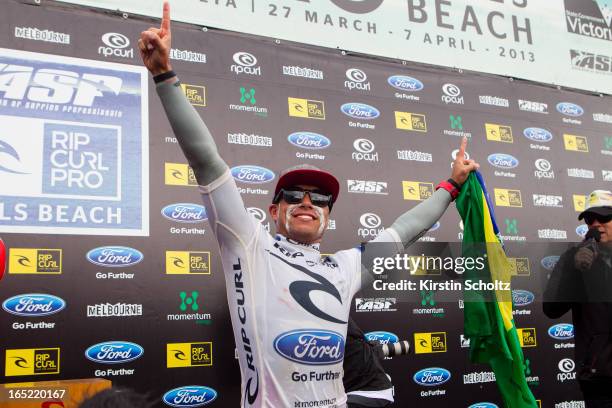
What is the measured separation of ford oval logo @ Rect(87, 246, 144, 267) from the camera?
3352 millimetres

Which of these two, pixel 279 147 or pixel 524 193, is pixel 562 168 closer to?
pixel 524 193

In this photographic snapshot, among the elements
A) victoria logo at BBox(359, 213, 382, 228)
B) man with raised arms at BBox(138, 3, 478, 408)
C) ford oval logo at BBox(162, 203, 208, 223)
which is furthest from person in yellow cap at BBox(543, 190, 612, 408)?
ford oval logo at BBox(162, 203, 208, 223)

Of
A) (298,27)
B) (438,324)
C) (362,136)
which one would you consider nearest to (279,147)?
(362,136)

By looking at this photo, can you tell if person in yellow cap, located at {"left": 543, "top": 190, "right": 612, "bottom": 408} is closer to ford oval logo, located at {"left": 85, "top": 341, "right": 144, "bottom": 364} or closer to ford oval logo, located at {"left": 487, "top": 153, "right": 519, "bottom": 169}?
ford oval logo, located at {"left": 487, "top": 153, "right": 519, "bottom": 169}

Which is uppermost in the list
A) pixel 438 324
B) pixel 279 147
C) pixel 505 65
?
pixel 505 65

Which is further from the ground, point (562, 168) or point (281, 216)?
point (562, 168)

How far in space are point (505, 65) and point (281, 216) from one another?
3678 millimetres

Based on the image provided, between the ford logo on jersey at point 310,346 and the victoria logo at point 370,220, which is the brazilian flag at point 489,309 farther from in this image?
the victoria logo at point 370,220

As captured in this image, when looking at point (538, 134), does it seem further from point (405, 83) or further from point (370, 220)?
point (370, 220)

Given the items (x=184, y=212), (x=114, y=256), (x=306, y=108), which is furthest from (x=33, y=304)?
(x=306, y=108)

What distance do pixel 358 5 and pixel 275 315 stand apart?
337cm

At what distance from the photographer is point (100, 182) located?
3.43m

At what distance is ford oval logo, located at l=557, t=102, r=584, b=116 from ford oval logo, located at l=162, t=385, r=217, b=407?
150 inches

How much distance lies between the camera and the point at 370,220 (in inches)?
166
